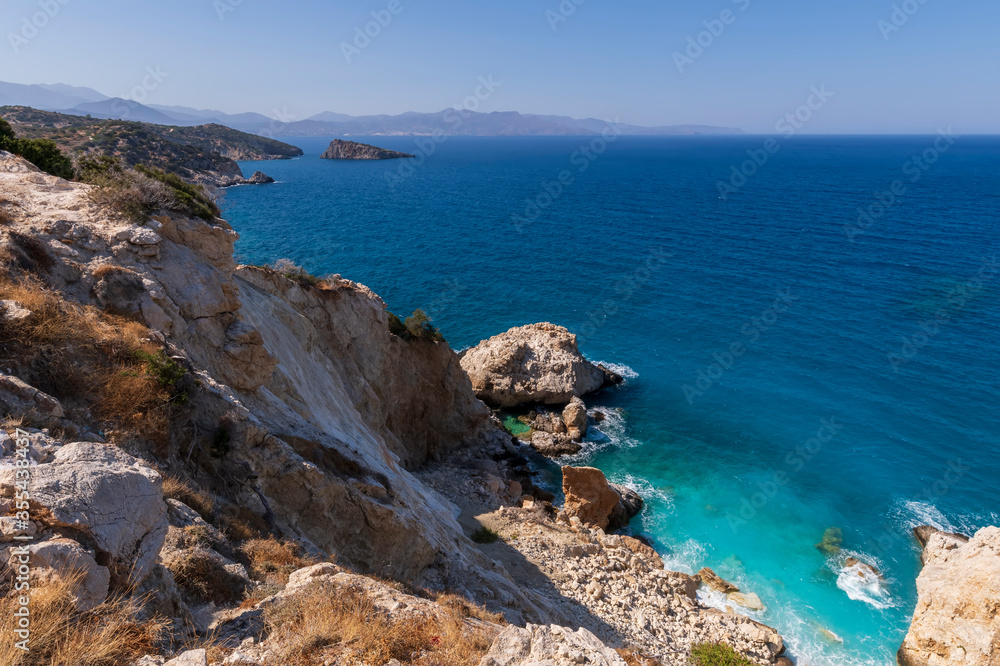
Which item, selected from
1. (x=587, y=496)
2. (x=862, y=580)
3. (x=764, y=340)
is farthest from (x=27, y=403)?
(x=764, y=340)

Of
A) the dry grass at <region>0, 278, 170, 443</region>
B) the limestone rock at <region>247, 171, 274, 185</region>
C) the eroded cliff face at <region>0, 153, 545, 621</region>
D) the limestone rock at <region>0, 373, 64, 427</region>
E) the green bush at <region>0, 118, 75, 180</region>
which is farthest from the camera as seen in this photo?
the limestone rock at <region>247, 171, 274, 185</region>

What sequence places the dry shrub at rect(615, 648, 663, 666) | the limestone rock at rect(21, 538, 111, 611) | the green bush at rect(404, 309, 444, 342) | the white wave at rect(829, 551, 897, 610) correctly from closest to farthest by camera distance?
the limestone rock at rect(21, 538, 111, 611), the dry shrub at rect(615, 648, 663, 666), the white wave at rect(829, 551, 897, 610), the green bush at rect(404, 309, 444, 342)

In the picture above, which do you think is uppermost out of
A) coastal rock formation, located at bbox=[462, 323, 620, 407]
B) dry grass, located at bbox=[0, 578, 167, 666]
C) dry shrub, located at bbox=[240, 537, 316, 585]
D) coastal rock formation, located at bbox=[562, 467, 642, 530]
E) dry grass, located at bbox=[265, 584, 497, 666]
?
dry grass, located at bbox=[0, 578, 167, 666]

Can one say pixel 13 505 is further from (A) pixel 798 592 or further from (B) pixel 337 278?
(A) pixel 798 592

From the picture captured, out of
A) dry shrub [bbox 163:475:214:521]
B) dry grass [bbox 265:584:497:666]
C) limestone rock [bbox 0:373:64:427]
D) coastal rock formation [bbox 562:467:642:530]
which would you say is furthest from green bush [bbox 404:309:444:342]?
dry grass [bbox 265:584:497:666]

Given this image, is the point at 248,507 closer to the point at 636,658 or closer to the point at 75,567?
the point at 75,567

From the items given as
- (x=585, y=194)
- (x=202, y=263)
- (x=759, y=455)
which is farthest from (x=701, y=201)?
(x=202, y=263)

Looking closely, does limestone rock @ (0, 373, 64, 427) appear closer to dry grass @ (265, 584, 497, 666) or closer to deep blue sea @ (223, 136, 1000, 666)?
dry grass @ (265, 584, 497, 666)
